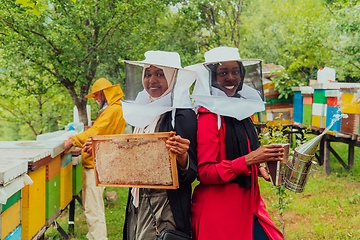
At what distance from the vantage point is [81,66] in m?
6.49

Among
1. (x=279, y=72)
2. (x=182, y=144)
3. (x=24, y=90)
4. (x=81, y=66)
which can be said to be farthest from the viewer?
(x=279, y=72)

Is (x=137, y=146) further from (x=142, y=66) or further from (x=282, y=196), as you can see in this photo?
(x=282, y=196)

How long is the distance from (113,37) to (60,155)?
15.6 feet

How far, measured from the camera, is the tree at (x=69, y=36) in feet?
17.9

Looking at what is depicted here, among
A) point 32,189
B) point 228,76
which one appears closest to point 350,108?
point 228,76

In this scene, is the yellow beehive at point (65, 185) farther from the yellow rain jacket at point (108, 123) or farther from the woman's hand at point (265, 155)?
the woman's hand at point (265, 155)

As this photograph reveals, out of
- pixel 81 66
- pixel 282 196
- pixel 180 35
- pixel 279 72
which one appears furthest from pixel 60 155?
pixel 180 35

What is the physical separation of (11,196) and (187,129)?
1.32m

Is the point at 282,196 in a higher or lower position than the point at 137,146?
lower

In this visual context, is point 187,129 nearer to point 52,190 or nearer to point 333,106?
point 52,190

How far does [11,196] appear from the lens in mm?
1989

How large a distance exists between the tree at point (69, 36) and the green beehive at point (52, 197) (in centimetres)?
332

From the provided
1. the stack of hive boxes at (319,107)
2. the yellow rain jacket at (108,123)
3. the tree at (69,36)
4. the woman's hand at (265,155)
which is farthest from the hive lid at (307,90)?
the woman's hand at (265,155)

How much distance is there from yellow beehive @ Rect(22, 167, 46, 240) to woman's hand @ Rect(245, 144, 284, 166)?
1.75 meters
